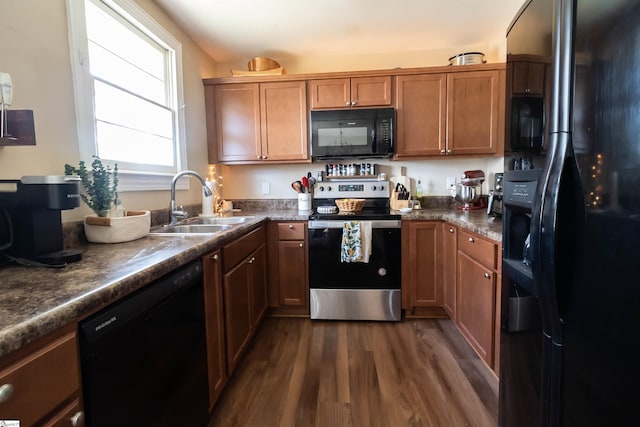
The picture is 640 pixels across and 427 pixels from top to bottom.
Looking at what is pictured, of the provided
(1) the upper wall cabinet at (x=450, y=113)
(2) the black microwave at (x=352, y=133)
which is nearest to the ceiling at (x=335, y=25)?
(1) the upper wall cabinet at (x=450, y=113)

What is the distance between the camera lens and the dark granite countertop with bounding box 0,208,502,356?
58 centimetres

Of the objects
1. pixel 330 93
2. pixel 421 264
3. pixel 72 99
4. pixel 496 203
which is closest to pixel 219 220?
pixel 72 99

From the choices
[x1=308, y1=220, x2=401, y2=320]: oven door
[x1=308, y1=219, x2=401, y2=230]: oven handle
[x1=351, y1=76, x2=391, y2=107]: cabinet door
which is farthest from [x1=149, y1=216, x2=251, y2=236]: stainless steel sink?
[x1=351, y1=76, x2=391, y2=107]: cabinet door

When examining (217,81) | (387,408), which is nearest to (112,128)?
(217,81)

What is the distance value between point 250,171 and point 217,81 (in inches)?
34.5

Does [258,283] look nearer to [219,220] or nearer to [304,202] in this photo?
[219,220]

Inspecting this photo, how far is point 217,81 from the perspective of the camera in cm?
271

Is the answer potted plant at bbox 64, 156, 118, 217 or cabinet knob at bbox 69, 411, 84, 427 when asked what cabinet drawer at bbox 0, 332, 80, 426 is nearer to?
cabinet knob at bbox 69, 411, 84, 427

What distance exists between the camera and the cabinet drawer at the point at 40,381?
0.53 m

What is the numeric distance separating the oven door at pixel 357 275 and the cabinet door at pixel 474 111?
1.04m

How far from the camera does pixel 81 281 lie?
0.81 meters

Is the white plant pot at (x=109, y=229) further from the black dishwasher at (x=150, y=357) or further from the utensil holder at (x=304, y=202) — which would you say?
the utensil holder at (x=304, y=202)

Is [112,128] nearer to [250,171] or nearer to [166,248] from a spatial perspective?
[166,248]

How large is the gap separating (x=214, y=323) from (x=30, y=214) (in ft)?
2.74
